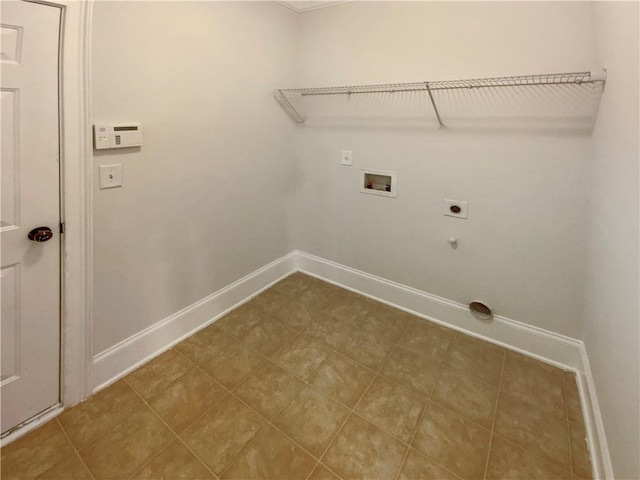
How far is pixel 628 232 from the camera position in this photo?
1118 mm

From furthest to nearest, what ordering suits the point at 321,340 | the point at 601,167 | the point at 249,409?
the point at 321,340 → the point at 249,409 → the point at 601,167

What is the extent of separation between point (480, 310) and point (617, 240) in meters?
1.07

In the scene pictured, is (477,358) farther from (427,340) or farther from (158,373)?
(158,373)

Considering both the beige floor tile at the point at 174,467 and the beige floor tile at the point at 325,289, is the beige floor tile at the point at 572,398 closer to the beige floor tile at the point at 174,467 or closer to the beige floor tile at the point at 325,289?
the beige floor tile at the point at 325,289

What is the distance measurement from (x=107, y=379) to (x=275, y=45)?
2.43 m

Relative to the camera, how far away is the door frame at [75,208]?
133cm

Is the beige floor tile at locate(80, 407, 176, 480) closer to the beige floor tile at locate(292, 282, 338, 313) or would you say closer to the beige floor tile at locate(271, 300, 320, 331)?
the beige floor tile at locate(271, 300, 320, 331)

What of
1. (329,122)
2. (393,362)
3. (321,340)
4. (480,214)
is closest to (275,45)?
(329,122)

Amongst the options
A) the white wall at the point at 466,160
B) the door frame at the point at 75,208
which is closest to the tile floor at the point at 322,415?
the door frame at the point at 75,208

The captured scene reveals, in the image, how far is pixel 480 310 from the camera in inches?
86.2

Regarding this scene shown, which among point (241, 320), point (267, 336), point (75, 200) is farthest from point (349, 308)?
point (75, 200)

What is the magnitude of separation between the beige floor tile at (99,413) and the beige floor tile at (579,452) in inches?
78.8

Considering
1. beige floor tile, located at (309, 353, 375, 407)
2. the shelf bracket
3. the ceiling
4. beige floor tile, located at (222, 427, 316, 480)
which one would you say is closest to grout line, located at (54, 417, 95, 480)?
beige floor tile, located at (222, 427, 316, 480)

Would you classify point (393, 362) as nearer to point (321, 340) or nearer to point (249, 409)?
point (321, 340)
